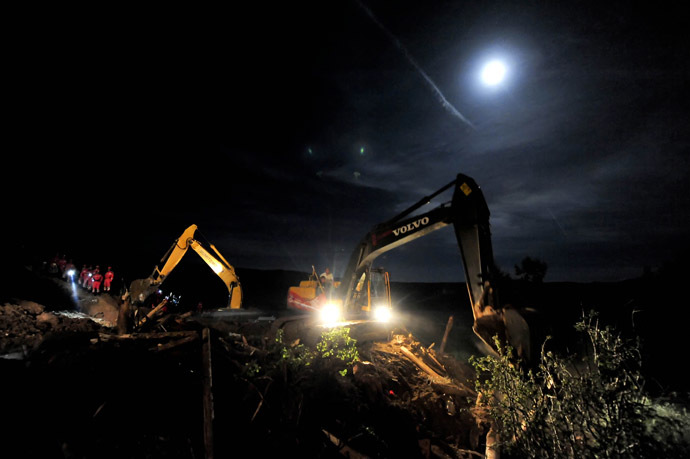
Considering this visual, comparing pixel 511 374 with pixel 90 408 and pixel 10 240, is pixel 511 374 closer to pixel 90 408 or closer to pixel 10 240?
pixel 90 408

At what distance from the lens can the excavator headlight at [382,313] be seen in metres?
11.4

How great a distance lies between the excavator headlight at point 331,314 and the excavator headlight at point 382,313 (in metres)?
1.87

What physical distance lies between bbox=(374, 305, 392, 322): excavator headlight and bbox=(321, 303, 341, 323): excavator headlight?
73.7 inches

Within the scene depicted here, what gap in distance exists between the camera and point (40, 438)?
3213 mm

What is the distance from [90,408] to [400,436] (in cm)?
525

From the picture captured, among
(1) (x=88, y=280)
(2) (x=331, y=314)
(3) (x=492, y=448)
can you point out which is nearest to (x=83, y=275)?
(1) (x=88, y=280)

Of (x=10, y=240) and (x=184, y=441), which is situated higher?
(x=10, y=240)

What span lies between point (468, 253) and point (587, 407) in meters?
3.00

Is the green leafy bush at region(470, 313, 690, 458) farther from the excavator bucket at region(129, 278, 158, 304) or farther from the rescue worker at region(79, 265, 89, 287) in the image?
the rescue worker at region(79, 265, 89, 287)

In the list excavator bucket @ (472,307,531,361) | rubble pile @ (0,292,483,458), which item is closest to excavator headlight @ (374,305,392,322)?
rubble pile @ (0,292,483,458)

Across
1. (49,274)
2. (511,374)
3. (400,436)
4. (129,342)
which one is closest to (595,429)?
(511,374)

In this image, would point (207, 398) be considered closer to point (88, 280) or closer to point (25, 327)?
point (25, 327)

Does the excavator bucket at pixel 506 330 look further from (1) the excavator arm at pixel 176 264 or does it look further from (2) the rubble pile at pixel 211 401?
(1) the excavator arm at pixel 176 264

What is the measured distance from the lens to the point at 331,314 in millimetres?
10641
